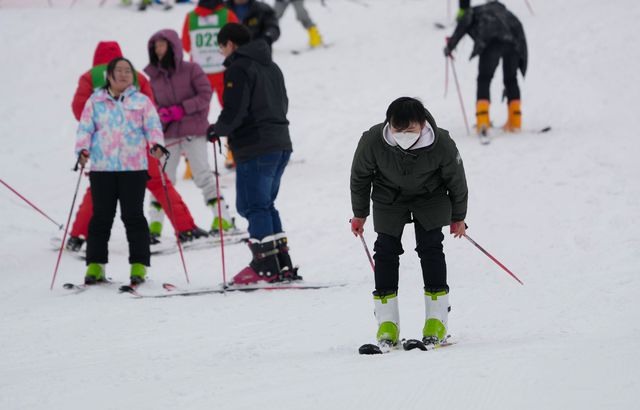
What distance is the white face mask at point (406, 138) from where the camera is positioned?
156 inches

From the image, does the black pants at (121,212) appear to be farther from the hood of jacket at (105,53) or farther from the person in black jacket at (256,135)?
the hood of jacket at (105,53)

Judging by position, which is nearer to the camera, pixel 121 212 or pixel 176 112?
pixel 121 212

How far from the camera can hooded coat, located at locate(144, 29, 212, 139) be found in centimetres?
748

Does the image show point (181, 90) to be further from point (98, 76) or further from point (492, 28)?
point (492, 28)

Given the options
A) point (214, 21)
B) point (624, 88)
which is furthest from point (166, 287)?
point (624, 88)

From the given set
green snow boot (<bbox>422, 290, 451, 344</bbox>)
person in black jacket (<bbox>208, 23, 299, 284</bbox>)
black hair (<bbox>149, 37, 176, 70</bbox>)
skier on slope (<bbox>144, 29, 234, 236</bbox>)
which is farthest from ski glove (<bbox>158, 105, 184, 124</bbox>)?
green snow boot (<bbox>422, 290, 451, 344</bbox>)

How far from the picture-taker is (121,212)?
6102 millimetres

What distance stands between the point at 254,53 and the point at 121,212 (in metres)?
1.46

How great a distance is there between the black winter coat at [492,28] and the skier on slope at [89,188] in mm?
4248

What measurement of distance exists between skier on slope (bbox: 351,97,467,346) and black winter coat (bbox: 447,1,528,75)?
19.9ft

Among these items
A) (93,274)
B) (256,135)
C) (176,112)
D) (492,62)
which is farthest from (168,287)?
(492,62)

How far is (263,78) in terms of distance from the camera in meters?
5.81

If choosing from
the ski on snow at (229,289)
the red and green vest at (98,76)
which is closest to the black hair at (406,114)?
the ski on snow at (229,289)

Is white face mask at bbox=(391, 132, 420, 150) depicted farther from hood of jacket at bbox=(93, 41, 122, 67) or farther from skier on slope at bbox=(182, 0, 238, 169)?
skier on slope at bbox=(182, 0, 238, 169)
